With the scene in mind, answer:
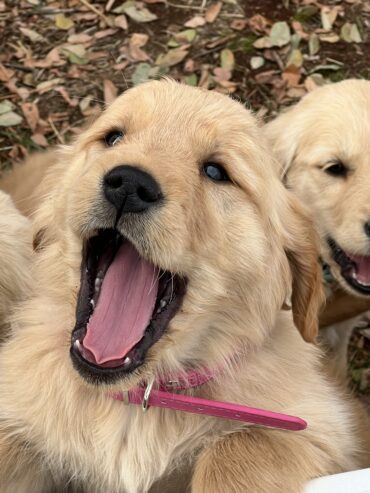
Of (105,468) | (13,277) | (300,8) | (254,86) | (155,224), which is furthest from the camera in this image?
(300,8)

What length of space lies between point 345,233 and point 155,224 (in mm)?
1135

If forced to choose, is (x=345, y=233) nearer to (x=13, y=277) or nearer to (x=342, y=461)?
(x=342, y=461)

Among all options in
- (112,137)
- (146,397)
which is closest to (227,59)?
(112,137)

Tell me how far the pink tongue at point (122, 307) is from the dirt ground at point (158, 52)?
2059mm

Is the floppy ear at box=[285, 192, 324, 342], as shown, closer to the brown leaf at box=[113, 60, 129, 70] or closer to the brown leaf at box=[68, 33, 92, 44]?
the brown leaf at box=[113, 60, 129, 70]

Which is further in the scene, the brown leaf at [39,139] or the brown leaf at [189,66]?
the brown leaf at [189,66]

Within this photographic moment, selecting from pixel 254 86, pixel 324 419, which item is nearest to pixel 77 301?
pixel 324 419

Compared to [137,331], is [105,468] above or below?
below

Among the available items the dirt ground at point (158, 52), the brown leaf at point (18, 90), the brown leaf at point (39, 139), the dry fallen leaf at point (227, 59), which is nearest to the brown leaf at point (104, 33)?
the dirt ground at point (158, 52)

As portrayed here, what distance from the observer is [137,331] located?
1.57 meters

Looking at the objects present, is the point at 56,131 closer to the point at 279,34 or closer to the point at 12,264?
the point at 279,34

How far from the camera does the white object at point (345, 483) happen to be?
140 cm

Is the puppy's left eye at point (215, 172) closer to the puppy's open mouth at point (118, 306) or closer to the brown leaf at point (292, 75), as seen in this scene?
the puppy's open mouth at point (118, 306)

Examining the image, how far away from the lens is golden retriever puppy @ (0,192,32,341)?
2047 millimetres
